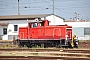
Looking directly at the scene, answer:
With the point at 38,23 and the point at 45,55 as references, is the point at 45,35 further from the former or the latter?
the point at 45,55

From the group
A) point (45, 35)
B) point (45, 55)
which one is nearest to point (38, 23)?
point (45, 35)

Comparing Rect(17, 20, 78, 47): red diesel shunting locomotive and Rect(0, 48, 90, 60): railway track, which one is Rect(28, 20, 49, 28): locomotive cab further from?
Rect(0, 48, 90, 60): railway track

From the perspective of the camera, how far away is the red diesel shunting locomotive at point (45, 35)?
71.8ft

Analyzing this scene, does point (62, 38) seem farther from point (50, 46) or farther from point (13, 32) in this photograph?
point (13, 32)

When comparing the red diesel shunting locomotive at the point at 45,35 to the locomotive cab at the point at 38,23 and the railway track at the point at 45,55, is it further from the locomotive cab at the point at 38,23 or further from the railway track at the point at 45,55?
the railway track at the point at 45,55

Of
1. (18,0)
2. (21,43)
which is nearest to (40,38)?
(21,43)

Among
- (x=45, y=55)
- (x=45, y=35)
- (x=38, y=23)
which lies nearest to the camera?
(x=45, y=55)

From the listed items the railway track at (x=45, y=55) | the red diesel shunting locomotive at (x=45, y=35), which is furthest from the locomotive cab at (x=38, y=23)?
the railway track at (x=45, y=55)

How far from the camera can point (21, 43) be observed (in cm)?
2258

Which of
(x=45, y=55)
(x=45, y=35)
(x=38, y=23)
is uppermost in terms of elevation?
(x=38, y=23)

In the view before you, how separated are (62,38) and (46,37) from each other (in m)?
1.63

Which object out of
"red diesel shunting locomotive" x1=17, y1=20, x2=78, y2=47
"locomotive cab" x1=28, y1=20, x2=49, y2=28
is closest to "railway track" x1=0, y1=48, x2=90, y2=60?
"red diesel shunting locomotive" x1=17, y1=20, x2=78, y2=47

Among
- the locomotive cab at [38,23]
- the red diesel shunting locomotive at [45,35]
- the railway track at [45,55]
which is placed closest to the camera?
the railway track at [45,55]

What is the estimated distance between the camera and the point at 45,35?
2238 cm
